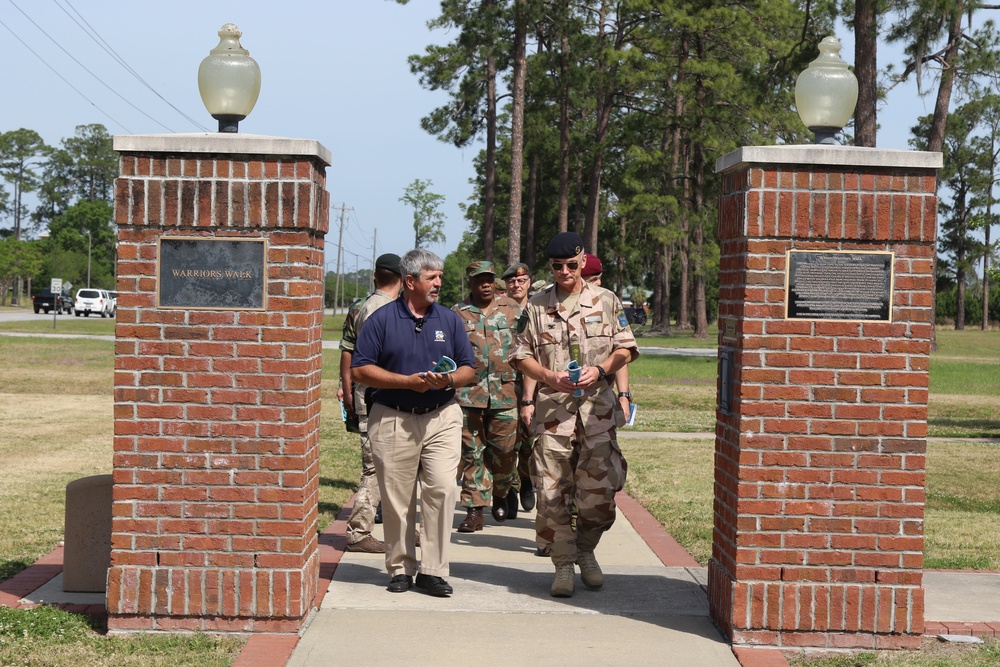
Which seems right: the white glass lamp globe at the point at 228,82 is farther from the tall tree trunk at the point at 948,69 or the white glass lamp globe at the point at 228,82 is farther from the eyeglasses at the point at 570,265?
the tall tree trunk at the point at 948,69

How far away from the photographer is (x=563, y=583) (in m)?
6.56

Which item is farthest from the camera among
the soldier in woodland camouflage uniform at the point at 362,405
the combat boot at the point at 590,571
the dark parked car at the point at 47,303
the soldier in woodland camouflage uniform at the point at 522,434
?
the dark parked car at the point at 47,303

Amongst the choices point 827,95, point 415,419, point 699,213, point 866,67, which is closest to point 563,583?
point 415,419

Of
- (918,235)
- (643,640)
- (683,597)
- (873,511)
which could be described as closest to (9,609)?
(643,640)

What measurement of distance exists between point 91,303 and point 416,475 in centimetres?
6685

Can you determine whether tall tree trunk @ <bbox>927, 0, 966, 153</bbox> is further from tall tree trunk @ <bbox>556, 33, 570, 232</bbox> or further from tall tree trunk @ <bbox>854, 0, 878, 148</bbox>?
tall tree trunk @ <bbox>556, 33, 570, 232</bbox>

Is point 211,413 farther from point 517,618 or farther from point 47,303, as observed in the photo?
point 47,303

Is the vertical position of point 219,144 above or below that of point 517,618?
above

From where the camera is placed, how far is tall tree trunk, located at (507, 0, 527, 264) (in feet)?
108

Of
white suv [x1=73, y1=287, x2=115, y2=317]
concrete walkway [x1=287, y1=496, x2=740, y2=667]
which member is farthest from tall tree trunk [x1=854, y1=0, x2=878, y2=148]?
white suv [x1=73, y1=287, x2=115, y2=317]

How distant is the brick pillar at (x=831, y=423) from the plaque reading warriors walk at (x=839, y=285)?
0.02 m

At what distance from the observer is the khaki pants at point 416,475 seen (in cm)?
653

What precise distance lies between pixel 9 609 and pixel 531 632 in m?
2.60

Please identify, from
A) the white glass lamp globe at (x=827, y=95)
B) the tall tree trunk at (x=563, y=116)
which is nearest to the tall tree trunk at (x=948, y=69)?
the white glass lamp globe at (x=827, y=95)
